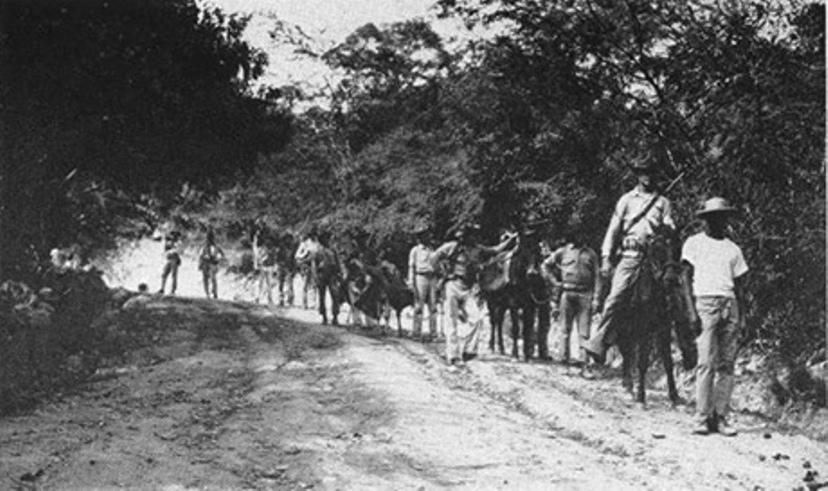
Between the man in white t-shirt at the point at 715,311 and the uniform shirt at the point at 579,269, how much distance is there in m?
4.72

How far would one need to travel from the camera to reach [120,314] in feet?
62.4

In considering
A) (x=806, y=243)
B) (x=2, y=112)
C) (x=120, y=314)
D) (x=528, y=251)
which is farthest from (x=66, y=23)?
(x=806, y=243)

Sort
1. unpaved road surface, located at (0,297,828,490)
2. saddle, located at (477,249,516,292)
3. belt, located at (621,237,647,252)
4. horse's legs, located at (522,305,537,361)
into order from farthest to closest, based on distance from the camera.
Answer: saddle, located at (477,249,516,292) → horse's legs, located at (522,305,537,361) → belt, located at (621,237,647,252) → unpaved road surface, located at (0,297,828,490)

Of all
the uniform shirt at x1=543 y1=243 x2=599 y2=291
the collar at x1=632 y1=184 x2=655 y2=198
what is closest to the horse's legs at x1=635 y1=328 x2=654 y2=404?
the collar at x1=632 y1=184 x2=655 y2=198

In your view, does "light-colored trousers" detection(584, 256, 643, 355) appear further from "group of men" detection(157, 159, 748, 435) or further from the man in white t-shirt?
the man in white t-shirt

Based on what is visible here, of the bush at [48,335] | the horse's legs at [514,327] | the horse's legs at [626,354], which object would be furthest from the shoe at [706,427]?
the bush at [48,335]

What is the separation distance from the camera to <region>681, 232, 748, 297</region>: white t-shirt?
8.52 metres

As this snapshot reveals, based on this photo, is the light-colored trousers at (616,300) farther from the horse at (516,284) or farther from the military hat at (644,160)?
the horse at (516,284)

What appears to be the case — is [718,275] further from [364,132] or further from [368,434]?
[364,132]

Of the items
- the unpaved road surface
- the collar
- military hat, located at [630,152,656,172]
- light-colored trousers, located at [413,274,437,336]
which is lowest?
the unpaved road surface

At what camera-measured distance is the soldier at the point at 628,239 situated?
1043 cm

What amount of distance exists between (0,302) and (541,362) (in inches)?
285

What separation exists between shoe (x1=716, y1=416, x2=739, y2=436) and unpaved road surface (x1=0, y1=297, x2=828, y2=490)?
25 cm

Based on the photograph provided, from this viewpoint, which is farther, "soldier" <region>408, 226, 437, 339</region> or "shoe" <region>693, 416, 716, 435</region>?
"soldier" <region>408, 226, 437, 339</region>
